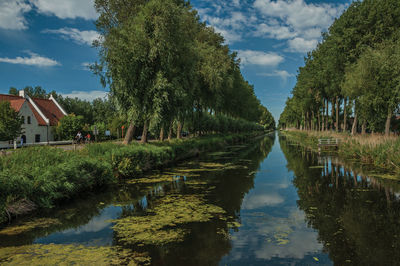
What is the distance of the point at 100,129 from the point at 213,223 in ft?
161

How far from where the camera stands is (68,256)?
616cm

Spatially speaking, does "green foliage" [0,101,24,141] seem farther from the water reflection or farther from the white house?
the water reflection

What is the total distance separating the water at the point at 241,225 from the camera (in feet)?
20.4

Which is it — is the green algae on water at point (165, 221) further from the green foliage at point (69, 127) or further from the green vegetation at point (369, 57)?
the green foliage at point (69, 127)

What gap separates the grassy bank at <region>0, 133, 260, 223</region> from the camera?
863 centimetres

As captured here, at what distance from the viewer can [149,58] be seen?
20.7 m

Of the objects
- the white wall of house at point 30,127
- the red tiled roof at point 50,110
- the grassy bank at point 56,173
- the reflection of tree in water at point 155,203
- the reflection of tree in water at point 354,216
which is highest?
the red tiled roof at point 50,110

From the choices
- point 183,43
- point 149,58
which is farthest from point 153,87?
point 183,43

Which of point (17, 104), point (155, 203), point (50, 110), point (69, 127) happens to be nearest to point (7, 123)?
point (17, 104)

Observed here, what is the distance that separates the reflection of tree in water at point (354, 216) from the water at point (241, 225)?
0.02 meters

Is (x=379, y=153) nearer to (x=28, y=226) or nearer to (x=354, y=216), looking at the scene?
(x=354, y=216)

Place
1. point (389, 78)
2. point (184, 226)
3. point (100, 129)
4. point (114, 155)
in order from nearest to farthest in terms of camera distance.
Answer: point (184, 226)
point (114, 155)
point (389, 78)
point (100, 129)

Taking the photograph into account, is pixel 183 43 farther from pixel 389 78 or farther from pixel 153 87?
pixel 389 78

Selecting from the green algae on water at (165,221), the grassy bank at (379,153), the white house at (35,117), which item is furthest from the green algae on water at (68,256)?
the white house at (35,117)
